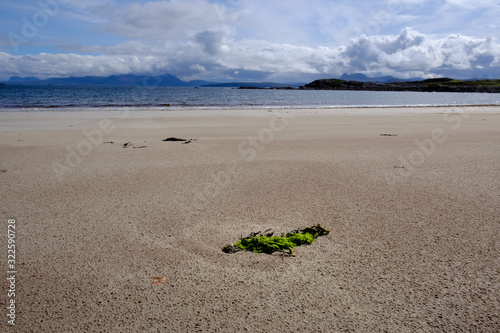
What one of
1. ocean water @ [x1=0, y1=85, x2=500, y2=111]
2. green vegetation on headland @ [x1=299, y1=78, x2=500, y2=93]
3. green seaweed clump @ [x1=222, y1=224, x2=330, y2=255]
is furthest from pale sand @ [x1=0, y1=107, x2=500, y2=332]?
green vegetation on headland @ [x1=299, y1=78, x2=500, y2=93]

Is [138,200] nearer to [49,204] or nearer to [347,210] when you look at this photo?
[49,204]

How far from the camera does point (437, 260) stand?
2934 mm

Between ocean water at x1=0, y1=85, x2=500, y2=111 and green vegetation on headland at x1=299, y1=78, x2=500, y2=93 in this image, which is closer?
ocean water at x1=0, y1=85, x2=500, y2=111

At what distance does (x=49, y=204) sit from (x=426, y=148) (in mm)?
8461

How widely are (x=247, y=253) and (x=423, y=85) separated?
14673 centimetres

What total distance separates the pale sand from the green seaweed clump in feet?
0.29

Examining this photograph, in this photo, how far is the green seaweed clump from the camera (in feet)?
10.2

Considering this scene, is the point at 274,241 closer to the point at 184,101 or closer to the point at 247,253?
the point at 247,253

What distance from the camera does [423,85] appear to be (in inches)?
5010

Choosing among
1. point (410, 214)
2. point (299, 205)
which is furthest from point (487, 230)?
point (299, 205)

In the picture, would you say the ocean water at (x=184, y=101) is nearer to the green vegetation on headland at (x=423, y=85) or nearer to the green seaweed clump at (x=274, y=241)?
the green seaweed clump at (x=274, y=241)

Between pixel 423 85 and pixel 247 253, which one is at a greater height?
pixel 423 85

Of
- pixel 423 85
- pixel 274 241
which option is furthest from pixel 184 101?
pixel 423 85

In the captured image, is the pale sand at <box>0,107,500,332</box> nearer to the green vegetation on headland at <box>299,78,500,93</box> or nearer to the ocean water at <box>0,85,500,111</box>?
the ocean water at <box>0,85,500,111</box>
